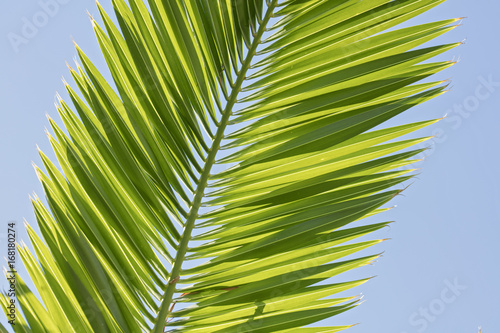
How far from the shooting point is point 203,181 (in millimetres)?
1240

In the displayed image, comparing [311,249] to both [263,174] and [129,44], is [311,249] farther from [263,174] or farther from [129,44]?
[129,44]

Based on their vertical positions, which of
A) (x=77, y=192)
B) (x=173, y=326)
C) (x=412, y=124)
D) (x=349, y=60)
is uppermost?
(x=349, y=60)

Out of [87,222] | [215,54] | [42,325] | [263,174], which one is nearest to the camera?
[42,325]

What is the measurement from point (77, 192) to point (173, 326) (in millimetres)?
378

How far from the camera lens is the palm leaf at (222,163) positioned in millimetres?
1031

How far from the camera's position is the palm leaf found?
1031 mm

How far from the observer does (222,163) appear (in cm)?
125

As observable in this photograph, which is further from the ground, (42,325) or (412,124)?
(412,124)

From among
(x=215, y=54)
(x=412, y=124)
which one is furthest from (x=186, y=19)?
(x=412, y=124)

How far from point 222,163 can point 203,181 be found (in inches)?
2.7

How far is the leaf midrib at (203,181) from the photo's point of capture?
110 centimetres

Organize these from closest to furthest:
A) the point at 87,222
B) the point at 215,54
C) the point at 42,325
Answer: the point at 42,325 < the point at 87,222 < the point at 215,54

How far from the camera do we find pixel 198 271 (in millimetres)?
1125

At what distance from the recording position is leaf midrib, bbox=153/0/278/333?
110 centimetres
